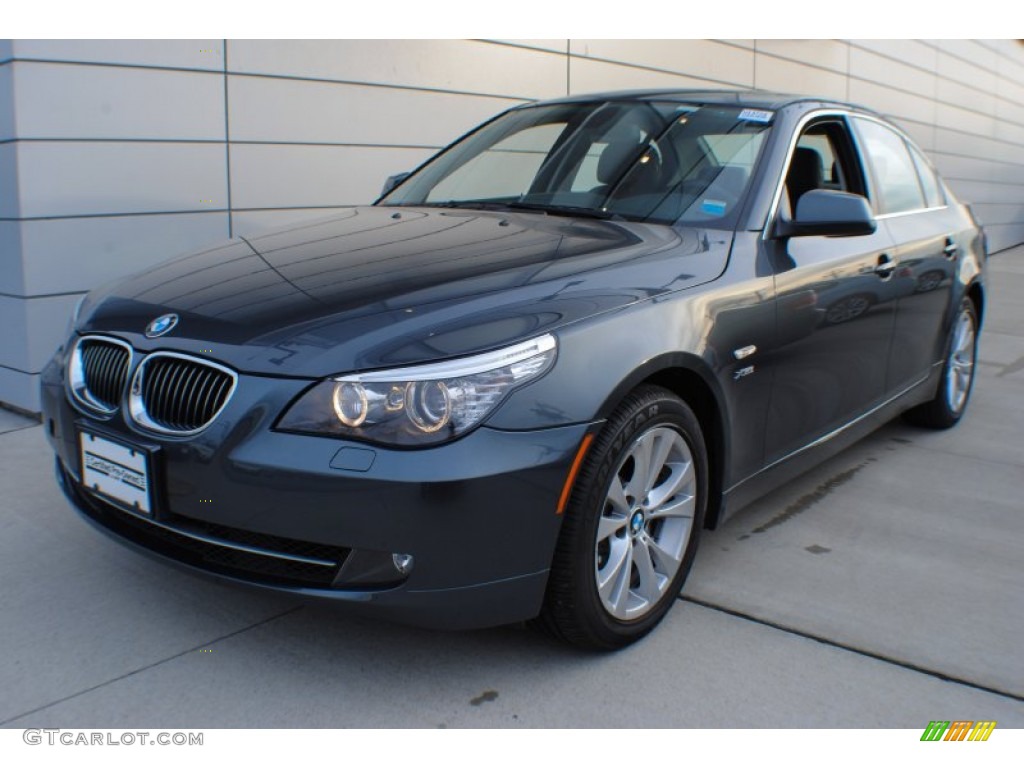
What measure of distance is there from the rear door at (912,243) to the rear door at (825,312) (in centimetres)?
12

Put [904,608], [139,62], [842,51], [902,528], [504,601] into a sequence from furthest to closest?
1. [842,51]
2. [139,62]
3. [902,528]
4. [904,608]
5. [504,601]

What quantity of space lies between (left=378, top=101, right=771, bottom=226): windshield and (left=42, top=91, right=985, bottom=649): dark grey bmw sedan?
0.01 m

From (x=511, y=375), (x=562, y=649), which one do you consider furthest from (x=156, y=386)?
(x=562, y=649)

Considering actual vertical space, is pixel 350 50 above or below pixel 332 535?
above

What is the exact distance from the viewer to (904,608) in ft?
10.6

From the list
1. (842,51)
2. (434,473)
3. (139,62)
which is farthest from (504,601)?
(842,51)

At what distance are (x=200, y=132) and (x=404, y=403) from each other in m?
4.09

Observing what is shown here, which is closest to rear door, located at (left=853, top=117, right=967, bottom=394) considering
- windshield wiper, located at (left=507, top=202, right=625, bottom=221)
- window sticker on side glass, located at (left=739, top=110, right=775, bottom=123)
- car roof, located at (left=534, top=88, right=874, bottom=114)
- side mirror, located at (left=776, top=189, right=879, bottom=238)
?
car roof, located at (left=534, top=88, right=874, bottom=114)

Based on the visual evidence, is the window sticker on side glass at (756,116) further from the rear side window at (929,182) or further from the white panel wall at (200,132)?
the white panel wall at (200,132)

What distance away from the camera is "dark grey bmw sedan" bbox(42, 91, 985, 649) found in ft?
7.79

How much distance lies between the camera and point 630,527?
2.83 m
